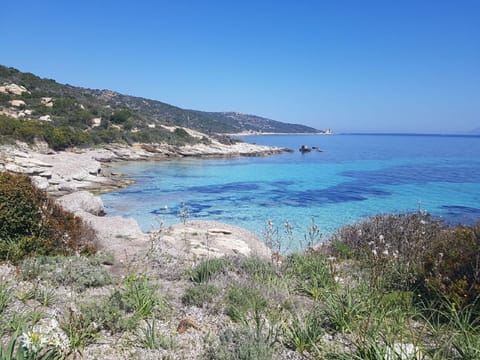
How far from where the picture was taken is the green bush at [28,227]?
665cm

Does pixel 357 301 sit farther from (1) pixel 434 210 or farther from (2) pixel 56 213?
(1) pixel 434 210

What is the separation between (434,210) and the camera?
19.7 meters

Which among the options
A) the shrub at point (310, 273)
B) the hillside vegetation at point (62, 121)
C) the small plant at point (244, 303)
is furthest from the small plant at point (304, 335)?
the hillside vegetation at point (62, 121)

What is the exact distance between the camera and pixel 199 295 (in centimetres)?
508

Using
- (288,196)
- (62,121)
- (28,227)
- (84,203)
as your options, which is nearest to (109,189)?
(84,203)

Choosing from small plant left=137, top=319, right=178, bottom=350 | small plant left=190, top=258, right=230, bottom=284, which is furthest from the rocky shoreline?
small plant left=137, top=319, right=178, bottom=350

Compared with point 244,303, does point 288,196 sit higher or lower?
lower

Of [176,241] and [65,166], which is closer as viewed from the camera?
[176,241]

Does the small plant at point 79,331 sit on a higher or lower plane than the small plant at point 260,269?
higher

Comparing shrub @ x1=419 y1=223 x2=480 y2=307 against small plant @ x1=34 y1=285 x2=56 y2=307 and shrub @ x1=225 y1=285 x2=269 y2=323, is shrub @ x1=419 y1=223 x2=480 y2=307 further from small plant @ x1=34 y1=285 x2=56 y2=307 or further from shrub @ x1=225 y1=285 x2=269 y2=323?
small plant @ x1=34 y1=285 x2=56 y2=307

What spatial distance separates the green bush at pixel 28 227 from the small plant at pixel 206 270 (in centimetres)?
288

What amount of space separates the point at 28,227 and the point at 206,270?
3950 millimetres

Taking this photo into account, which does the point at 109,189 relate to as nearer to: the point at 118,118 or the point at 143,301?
the point at 143,301

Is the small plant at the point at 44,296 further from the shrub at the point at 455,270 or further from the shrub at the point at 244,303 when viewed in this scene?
the shrub at the point at 455,270
